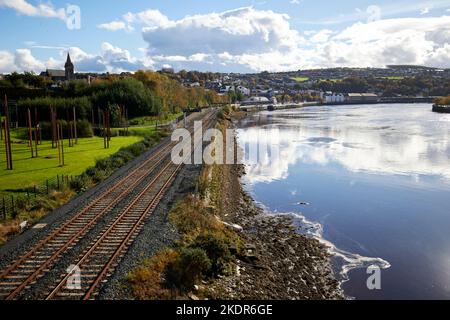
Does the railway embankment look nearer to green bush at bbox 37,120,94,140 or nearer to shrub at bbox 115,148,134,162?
shrub at bbox 115,148,134,162

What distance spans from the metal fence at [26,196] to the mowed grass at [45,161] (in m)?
1.14

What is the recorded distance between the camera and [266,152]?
5116cm

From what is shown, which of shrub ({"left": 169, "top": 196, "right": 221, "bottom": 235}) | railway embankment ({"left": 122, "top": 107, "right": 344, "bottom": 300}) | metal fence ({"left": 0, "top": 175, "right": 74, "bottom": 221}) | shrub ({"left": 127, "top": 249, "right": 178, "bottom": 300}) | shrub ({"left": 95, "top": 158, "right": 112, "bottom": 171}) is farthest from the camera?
shrub ({"left": 95, "top": 158, "right": 112, "bottom": 171})

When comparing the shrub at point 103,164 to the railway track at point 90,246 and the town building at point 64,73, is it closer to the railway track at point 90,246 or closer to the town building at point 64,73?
the railway track at point 90,246

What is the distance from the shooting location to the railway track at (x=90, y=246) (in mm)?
11992

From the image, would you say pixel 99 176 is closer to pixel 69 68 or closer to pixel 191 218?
pixel 191 218

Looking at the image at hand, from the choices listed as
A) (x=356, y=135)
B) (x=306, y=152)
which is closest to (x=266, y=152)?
(x=306, y=152)

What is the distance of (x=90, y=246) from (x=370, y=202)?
19.0 metres

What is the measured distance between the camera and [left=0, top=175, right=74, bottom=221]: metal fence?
18.7 m

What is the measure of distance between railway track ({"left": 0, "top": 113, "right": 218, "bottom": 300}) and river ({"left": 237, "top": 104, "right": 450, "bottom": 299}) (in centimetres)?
833

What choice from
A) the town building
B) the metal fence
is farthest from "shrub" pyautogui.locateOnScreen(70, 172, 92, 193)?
the town building

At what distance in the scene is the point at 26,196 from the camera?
825 inches
